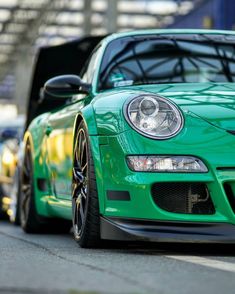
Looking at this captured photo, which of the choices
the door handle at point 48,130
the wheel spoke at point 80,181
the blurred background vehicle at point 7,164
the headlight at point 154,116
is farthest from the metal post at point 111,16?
the headlight at point 154,116

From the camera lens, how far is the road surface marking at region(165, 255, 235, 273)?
4.54 m

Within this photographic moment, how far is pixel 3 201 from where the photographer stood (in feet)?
36.0

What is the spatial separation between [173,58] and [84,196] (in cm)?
171

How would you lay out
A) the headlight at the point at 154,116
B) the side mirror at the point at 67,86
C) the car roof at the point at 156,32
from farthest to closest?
1. the car roof at the point at 156,32
2. the side mirror at the point at 67,86
3. the headlight at the point at 154,116

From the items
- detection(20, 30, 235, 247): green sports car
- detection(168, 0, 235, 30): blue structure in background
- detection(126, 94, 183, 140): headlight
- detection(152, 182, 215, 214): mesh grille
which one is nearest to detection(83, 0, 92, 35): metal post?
detection(168, 0, 235, 30): blue structure in background

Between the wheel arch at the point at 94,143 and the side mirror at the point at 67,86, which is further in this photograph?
the side mirror at the point at 67,86

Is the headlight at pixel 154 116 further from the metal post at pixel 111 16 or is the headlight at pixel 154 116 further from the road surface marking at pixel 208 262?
the metal post at pixel 111 16

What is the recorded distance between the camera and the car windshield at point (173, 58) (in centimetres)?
675

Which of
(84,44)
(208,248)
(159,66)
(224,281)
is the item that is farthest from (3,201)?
(224,281)

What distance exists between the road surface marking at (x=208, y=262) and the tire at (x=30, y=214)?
8.77 feet

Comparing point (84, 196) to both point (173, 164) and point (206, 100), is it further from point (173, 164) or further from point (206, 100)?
point (206, 100)

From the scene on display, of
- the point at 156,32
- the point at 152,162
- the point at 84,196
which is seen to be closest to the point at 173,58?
the point at 156,32

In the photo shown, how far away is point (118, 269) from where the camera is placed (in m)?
4.34

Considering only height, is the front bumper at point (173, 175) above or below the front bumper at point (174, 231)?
above
